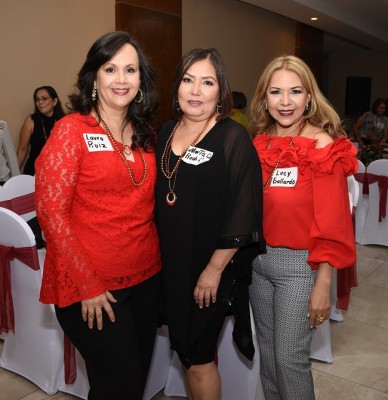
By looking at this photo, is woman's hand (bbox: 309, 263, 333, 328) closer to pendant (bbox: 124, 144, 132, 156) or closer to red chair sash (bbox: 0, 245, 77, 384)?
pendant (bbox: 124, 144, 132, 156)

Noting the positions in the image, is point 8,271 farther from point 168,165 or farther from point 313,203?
point 313,203

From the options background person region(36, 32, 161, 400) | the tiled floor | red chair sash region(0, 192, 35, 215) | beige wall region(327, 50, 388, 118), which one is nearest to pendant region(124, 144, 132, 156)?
background person region(36, 32, 161, 400)

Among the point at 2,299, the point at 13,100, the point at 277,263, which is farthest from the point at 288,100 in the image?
the point at 13,100

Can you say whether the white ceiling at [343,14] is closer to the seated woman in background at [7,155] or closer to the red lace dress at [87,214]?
the seated woman in background at [7,155]

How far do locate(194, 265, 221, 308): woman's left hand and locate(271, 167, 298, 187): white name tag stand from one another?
1.28 ft

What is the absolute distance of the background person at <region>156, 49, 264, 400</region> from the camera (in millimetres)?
1592

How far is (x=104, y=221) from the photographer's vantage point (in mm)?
1515

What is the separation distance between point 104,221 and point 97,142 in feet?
0.81

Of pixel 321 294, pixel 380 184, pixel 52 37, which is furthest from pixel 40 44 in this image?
pixel 321 294

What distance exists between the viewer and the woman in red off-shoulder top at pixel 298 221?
1652 millimetres

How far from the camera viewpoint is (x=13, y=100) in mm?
4832

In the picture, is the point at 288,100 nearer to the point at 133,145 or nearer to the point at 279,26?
the point at 133,145

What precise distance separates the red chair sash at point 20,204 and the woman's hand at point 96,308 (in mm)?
→ 1734

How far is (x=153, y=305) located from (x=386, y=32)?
11.6 meters
